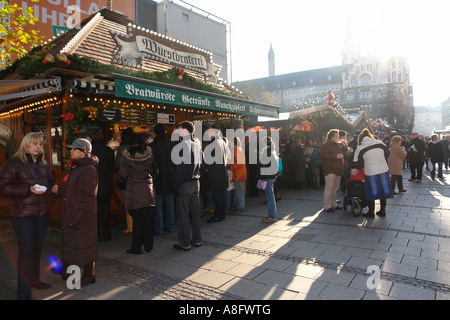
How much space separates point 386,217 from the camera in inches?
249

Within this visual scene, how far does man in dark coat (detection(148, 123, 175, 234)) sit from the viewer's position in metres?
5.49

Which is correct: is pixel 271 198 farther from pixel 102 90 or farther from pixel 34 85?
pixel 34 85

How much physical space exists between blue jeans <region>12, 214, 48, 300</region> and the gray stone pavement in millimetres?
217

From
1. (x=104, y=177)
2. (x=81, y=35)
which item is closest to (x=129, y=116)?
(x=81, y=35)

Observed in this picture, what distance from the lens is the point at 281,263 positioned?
13.2ft

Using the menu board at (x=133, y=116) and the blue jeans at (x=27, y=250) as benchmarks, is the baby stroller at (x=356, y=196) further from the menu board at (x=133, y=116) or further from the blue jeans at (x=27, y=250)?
the blue jeans at (x=27, y=250)

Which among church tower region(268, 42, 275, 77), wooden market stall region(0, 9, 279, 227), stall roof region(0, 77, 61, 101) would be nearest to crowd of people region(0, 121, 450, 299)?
wooden market stall region(0, 9, 279, 227)

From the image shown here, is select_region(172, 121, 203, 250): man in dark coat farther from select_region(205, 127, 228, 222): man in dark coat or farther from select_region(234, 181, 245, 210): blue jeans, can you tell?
select_region(234, 181, 245, 210): blue jeans

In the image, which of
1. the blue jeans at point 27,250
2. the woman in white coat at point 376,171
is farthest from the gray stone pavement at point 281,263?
the woman in white coat at point 376,171

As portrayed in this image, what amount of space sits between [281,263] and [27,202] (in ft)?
10.2

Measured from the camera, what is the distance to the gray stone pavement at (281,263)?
3238mm
